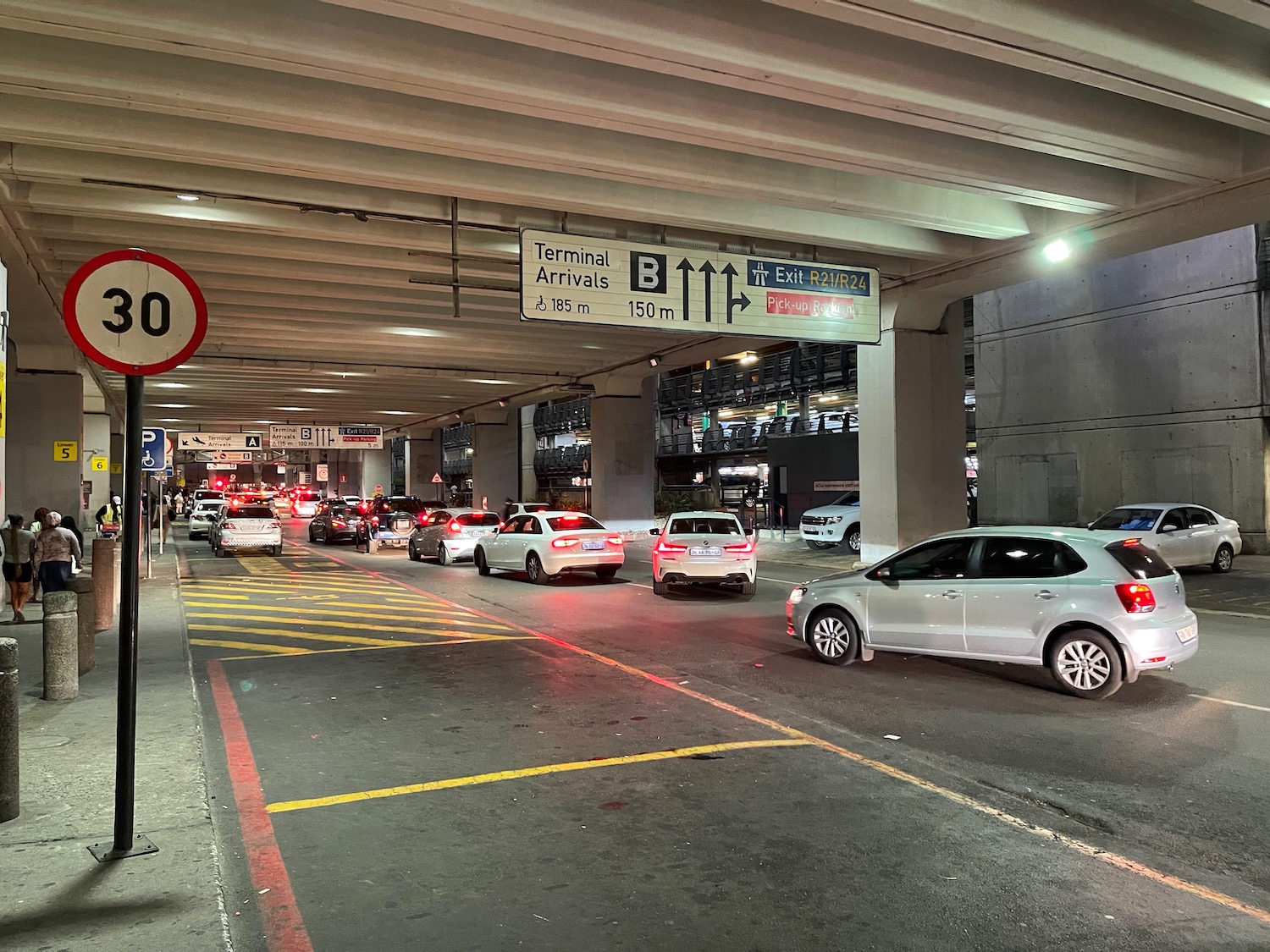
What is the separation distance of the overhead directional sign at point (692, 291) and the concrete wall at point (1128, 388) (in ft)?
32.9

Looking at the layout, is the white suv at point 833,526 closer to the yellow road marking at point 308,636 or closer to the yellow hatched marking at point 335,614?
the yellow hatched marking at point 335,614

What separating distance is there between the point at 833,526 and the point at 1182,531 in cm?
955

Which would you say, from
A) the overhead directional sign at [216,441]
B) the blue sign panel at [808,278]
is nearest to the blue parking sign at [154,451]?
the blue sign panel at [808,278]

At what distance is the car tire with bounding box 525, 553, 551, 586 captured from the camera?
60.7ft

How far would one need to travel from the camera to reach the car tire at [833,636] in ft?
31.9

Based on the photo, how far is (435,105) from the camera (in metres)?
10.3

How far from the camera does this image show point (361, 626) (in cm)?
1306

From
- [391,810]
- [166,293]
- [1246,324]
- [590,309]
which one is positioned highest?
[1246,324]

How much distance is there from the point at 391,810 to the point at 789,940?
2723 millimetres

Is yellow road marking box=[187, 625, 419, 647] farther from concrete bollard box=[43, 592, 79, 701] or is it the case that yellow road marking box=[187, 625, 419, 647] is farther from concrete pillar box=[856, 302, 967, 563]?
concrete pillar box=[856, 302, 967, 563]

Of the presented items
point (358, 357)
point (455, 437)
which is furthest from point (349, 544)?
point (455, 437)

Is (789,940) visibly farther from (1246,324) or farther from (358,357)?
(358,357)

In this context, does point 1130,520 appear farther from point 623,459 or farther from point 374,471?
point 374,471

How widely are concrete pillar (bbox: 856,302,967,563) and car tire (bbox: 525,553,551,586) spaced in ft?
23.0
